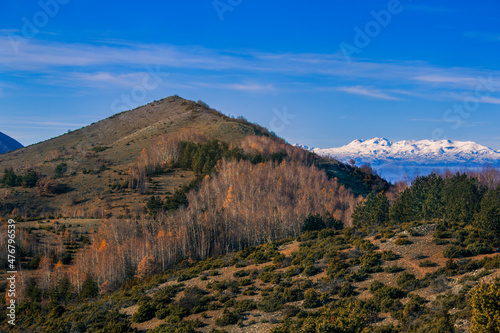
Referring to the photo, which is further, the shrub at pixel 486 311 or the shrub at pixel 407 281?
the shrub at pixel 407 281

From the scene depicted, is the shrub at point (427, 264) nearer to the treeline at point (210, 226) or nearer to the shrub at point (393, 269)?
the shrub at point (393, 269)

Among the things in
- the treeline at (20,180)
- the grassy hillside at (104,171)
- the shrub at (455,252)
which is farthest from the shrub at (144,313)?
the treeline at (20,180)

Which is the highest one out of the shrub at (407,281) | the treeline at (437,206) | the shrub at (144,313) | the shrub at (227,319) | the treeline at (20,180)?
the treeline at (20,180)

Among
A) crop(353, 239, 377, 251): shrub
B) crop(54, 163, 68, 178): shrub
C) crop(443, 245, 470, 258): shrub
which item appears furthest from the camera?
crop(54, 163, 68, 178): shrub

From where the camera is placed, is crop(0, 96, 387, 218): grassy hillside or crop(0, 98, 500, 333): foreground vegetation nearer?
crop(0, 98, 500, 333): foreground vegetation

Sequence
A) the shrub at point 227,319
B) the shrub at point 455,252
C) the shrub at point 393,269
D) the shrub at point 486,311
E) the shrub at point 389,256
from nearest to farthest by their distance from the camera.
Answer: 1. the shrub at point 486,311
2. the shrub at point 227,319
3. the shrub at point 393,269
4. the shrub at point 455,252
5. the shrub at point 389,256

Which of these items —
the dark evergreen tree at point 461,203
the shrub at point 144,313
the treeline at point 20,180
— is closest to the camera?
the shrub at point 144,313

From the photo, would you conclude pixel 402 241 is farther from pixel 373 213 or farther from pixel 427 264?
pixel 373 213

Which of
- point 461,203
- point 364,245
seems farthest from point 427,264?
point 461,203

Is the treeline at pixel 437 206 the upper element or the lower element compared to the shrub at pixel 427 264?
upper

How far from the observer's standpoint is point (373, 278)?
39.2m

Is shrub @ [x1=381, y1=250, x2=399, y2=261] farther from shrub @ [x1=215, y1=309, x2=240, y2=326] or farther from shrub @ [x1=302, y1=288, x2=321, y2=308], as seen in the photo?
shrub @ [x1=215, y1=309, x2=240, y2=326]

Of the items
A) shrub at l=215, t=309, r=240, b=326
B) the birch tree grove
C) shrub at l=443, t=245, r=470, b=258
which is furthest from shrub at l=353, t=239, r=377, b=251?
the birch tree grove

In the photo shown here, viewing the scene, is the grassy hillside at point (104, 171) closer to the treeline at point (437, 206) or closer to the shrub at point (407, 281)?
the treeline at point (437, 206)
